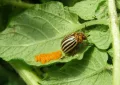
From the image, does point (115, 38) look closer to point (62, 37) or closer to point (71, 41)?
point (71, 41)

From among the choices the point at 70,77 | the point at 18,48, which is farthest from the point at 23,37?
the point at 70,77

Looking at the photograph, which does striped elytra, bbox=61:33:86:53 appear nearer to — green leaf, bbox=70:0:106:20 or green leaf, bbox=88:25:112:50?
green leaf, bbox=88:25:112:50

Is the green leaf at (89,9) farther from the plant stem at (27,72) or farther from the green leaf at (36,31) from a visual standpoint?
the plant stem at (27,72)

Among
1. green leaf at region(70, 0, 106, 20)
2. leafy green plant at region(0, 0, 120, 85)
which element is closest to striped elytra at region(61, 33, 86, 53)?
leafy green plant at region(0, 0, 120, 85)

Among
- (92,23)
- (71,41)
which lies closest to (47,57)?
(71,41)

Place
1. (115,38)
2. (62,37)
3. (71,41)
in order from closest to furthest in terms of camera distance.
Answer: (115,38) < (71,41) < (62,37)

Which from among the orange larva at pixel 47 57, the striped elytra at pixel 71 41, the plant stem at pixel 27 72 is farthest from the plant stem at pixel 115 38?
the plant stem at pixel 27 72

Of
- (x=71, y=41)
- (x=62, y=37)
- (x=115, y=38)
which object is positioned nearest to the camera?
(x=115, y=38)
